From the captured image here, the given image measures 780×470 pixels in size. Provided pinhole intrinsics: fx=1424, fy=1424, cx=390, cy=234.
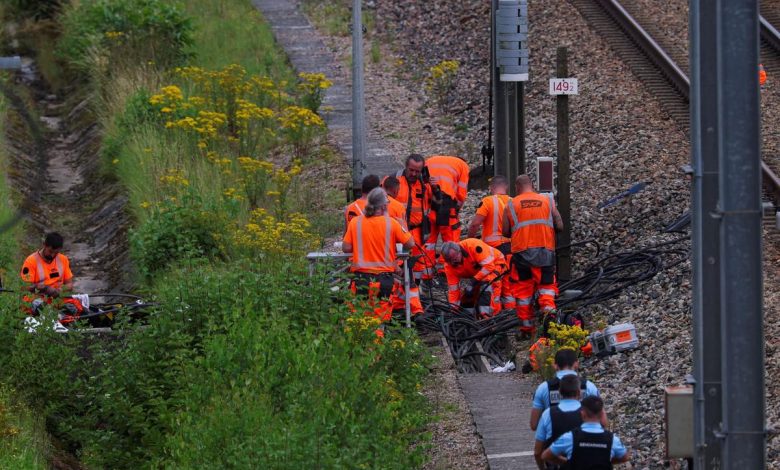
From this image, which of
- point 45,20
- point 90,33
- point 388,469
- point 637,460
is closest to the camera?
point 388,469

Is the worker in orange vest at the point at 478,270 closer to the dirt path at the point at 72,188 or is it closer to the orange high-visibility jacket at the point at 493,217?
the orange high-visibility jacket at the point at 493,217

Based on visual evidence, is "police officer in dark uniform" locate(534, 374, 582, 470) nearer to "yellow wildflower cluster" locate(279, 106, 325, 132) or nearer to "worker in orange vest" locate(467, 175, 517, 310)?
"worker in orange vest" locate(467, 175, 517, 310)

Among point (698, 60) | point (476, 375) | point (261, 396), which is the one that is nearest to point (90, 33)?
point (476, 375)

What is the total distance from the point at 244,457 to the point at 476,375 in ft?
14.6

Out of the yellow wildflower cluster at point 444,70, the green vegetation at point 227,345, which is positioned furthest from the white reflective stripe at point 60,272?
the yellow wildflower cluster at point 444,70

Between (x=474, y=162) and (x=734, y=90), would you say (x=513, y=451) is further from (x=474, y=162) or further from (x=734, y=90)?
(x=474, y=162)

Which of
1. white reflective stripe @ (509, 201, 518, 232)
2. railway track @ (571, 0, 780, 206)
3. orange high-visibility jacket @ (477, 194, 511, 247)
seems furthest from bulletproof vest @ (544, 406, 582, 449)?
railway track @ (571, 0, 780, 206)

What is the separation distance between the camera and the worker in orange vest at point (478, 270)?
13.9m

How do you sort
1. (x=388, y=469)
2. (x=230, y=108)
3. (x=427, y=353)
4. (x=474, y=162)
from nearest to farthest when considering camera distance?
(x=388, y=469), (x=427, y=353), (x=474, y=162), (x=230, y=108)

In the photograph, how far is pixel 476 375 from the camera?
41.3 ft

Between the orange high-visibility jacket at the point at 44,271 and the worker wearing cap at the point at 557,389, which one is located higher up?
the orange high-visibility jacket at the point at 44,271

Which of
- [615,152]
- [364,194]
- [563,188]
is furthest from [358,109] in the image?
[364,194]

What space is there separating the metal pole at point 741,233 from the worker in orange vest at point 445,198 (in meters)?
7.70

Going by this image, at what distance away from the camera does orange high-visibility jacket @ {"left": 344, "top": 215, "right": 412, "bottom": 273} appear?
12680 millimetres
